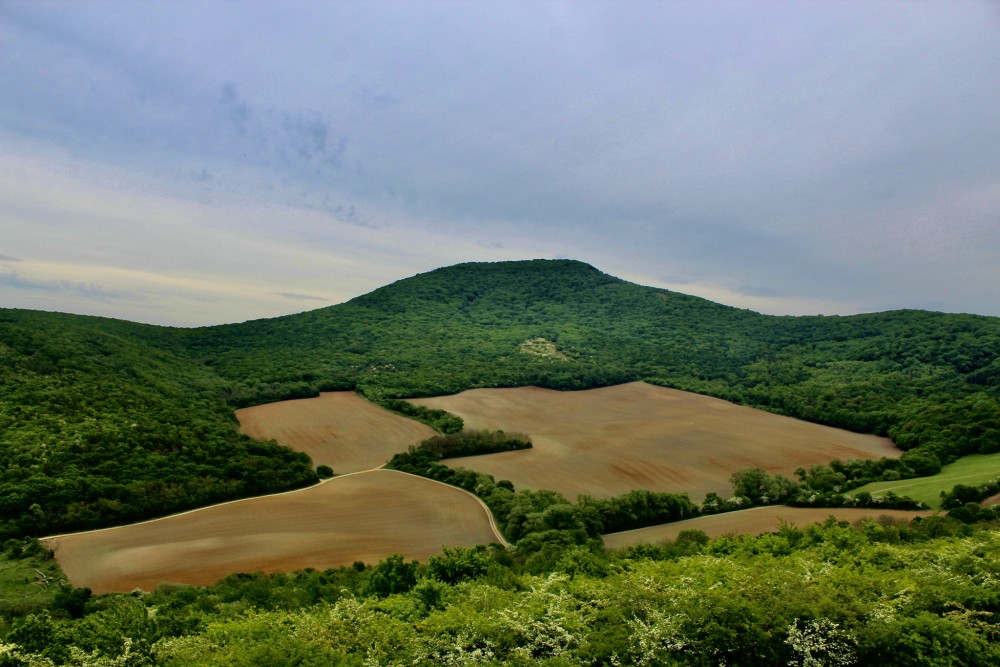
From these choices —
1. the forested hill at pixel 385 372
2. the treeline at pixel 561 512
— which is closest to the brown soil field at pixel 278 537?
the treeline at pixel 561 512

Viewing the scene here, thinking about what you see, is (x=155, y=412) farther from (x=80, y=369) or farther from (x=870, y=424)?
(x=870, y=424)

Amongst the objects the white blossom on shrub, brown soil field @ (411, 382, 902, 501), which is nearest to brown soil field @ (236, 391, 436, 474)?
brown soil field @ (411, 382, 902, 501)

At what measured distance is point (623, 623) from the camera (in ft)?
66.4

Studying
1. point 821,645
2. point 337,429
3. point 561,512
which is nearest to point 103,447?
point 337,429

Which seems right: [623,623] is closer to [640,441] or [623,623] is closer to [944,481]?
[944,481]

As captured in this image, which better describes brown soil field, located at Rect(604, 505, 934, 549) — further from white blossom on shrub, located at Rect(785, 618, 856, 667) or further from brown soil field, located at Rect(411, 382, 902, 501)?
white blossom on shrub, located at Rect(785, 618, 856, 667)

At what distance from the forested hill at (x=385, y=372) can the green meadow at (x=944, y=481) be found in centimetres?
319

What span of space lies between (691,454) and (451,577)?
148 ft

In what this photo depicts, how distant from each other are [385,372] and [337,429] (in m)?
39.0

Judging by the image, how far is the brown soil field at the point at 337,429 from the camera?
6969 centimetres

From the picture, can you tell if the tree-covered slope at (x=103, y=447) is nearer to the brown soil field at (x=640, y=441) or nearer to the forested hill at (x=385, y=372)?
the forested hill at (x=385, y=372)

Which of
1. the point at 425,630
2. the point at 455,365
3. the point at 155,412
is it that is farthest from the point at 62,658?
the point at 455,365

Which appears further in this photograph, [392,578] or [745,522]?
[745,522]

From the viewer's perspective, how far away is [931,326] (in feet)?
391
